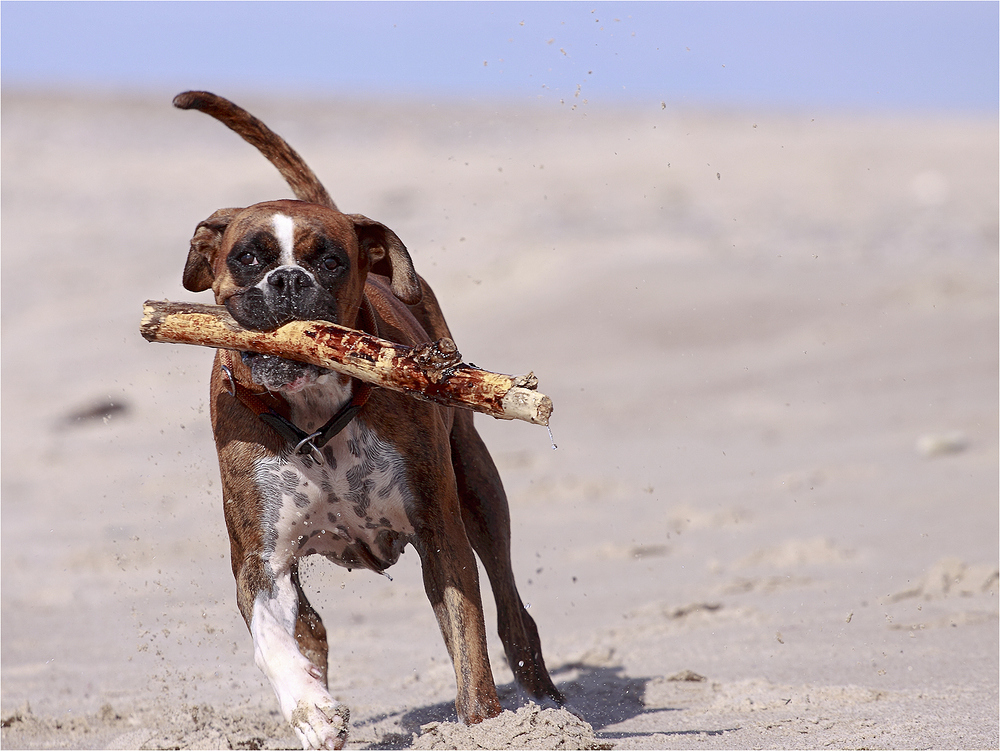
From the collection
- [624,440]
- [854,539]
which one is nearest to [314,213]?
[854,539]

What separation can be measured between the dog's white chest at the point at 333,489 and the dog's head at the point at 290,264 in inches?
12.3

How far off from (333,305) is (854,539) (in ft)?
15.7

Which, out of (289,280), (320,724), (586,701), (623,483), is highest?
(289,280)

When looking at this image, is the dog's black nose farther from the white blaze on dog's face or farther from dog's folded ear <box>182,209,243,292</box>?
dog's folded ear <box>182,209,243,292</box>

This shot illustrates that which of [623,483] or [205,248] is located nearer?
[205,248]

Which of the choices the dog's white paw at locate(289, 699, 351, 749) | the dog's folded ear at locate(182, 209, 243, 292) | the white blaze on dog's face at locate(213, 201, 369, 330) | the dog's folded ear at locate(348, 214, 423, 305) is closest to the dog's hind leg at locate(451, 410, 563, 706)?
the dog's folded ear at locate(348, 214, 423, 305)

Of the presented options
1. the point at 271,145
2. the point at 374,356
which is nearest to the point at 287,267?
the point at 374,356

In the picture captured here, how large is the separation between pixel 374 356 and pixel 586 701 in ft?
7.07

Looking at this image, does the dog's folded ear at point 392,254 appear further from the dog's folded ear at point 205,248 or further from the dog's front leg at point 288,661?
the dog's front leg at point 288,661

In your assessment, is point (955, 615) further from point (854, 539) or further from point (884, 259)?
point (884, 259)

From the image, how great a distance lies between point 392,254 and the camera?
4344mm

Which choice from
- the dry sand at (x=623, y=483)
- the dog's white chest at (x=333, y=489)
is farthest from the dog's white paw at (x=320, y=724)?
the dog's white chest at (x=333, y=489)

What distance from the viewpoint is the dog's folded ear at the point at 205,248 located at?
4.25 m

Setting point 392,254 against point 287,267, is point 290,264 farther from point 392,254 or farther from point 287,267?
point 392,254
